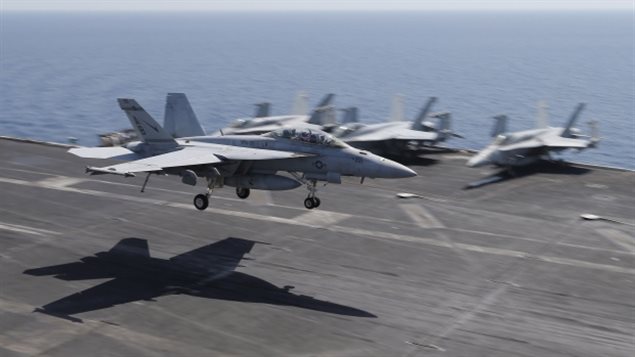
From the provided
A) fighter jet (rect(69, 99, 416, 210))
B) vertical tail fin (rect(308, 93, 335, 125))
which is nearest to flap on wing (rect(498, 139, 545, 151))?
vertical tail fin (rect(308, 93, 335, 125))

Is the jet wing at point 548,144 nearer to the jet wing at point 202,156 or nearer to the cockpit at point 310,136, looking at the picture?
the cockpit at point 310,136

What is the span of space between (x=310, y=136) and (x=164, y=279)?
8666 millimetres

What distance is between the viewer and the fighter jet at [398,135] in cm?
5600

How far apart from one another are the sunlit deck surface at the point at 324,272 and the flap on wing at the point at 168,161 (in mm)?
3934

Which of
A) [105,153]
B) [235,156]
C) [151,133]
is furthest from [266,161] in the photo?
[105,153]

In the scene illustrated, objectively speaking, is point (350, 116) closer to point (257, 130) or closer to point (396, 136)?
point (396, 136)

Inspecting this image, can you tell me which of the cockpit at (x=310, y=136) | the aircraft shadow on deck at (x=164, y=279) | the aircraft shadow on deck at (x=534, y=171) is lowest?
the aircraft shadow on deck at (x=164, y=279)

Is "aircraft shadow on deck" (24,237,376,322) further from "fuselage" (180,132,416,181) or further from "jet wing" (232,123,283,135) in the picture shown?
"jet wing" (232,123,283,135)

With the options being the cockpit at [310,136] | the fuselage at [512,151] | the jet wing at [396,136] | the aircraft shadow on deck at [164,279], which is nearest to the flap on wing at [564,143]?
the fuselage at [512,151]

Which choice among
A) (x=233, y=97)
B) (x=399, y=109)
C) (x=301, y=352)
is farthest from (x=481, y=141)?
(x=301, y=352)

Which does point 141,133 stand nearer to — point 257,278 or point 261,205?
point 261,205

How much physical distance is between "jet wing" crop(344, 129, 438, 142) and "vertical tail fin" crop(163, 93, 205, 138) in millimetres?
18886

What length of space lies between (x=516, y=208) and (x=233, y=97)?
9451cm

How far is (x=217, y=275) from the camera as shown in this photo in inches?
1188
